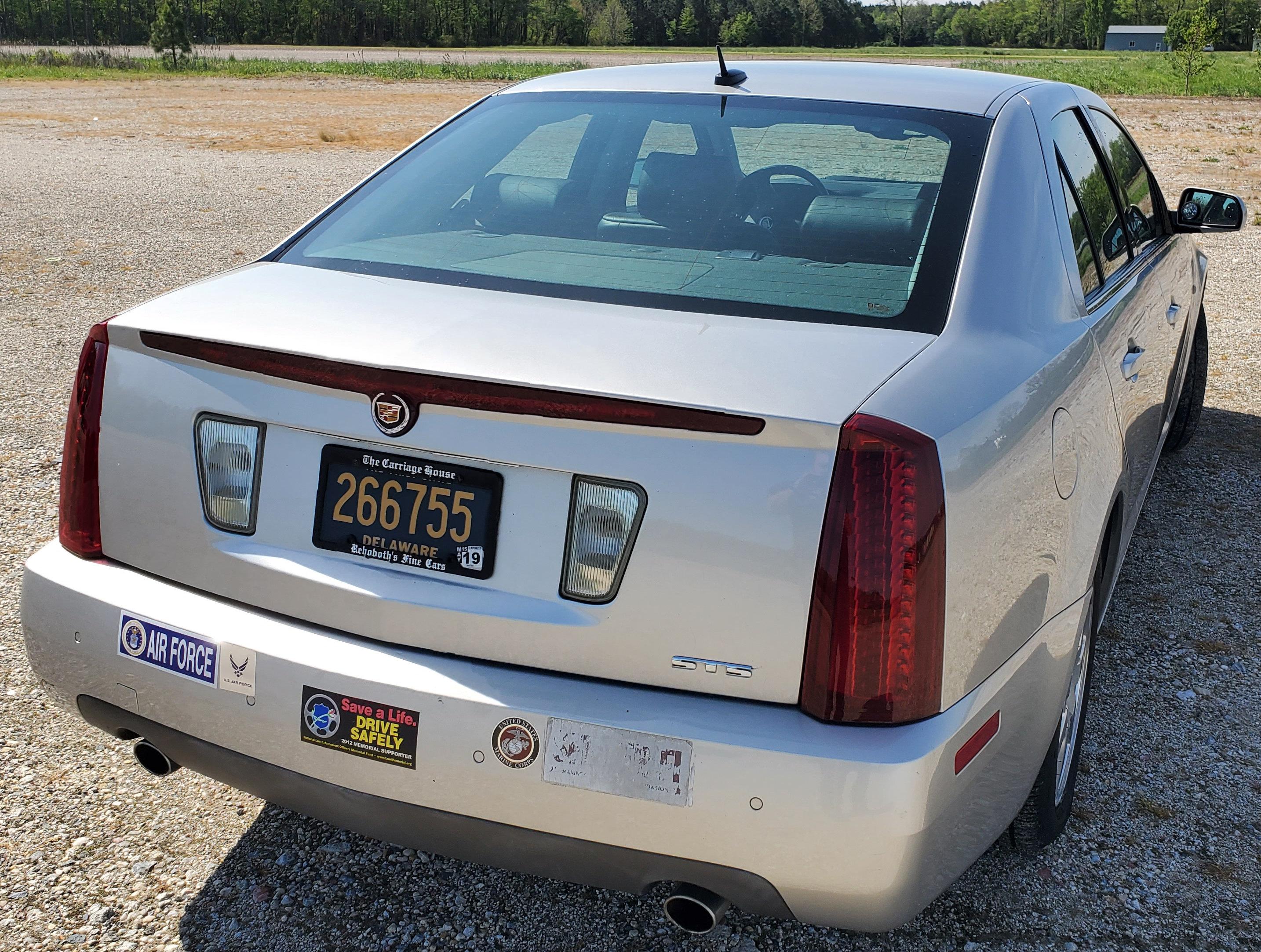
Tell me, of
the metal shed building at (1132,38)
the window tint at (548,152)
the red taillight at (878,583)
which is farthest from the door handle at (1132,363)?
the metal shed building at (1132,38)

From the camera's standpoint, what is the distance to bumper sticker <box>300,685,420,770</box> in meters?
1.82

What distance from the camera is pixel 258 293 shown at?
2199 mm

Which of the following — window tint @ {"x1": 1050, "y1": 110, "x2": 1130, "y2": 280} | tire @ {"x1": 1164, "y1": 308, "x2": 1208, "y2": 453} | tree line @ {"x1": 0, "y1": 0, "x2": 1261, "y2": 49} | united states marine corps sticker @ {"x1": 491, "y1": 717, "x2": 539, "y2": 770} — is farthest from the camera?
tree line @ {"x1": 0, "y1": 0, "x2": 1261, "y2": 49}

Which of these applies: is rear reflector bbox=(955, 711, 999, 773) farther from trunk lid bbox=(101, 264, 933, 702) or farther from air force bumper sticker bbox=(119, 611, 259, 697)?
air force bumper sticker bbox=(119, 611, 259, 697)

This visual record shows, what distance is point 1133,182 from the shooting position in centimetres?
362

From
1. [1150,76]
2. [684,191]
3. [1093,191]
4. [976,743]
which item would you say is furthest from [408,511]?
[1150,76]

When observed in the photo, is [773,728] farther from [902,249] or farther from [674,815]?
[902,249]

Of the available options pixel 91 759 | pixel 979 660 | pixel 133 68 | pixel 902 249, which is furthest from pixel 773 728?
pixel 133 68

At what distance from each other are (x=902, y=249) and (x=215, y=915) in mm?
1929

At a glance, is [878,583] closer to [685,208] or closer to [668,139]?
[685,208]

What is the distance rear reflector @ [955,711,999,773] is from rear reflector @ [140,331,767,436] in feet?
1.97

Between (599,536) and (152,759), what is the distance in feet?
3.65

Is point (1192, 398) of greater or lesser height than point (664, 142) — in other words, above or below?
below

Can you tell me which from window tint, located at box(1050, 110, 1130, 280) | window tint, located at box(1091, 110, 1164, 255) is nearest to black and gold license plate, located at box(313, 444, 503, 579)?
window tint, located at box(1050, 110, 1130, 280)
